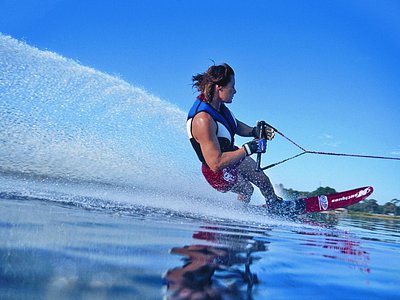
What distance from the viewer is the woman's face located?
20.2 ft

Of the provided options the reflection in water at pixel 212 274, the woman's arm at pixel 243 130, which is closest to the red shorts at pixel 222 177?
the woman's arm at pixel 243 130

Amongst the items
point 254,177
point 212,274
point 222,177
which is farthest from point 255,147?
point 212,274

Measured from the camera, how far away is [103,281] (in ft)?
Result: 3.88

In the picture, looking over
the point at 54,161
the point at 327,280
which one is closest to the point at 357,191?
the point at 54,161

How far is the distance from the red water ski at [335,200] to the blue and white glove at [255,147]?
1.82 m

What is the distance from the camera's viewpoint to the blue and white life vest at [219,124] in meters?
5.79

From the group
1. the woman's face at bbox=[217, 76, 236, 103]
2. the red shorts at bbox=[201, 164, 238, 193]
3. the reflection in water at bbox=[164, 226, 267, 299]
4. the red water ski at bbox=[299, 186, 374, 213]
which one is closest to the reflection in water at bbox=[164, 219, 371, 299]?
the reflection in water at bbox=[164, 226, 267, 299]

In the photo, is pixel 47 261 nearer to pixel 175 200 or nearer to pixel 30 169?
pixel 175 200

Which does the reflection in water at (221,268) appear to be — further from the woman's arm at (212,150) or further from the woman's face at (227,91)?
the woman's face at (227,91)

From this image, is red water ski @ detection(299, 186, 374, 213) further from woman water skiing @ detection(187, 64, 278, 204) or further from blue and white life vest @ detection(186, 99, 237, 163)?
blue and white life vest @ detection(186, 99, 237, 163)

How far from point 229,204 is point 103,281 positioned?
5192 mm

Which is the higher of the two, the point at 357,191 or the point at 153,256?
the point at 357,191

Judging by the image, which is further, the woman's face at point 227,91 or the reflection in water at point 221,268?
the woman's face at point 227,91

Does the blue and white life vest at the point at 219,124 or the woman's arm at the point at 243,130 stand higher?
the woman's arm at the point at 243,130
